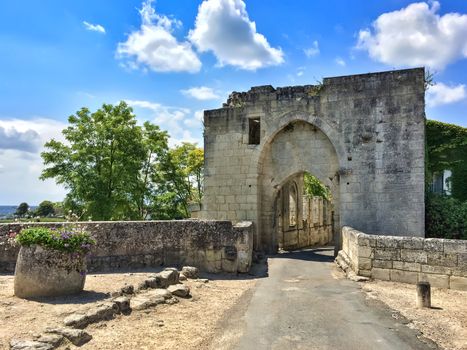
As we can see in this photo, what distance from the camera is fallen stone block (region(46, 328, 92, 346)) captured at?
4.23 meters

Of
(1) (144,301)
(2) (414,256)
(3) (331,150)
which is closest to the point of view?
(1) (144,301)

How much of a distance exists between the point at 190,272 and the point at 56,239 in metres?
3.14

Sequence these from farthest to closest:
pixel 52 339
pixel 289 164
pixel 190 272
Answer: pixel 289 164 → pixel 190 272 → pixel 52 339

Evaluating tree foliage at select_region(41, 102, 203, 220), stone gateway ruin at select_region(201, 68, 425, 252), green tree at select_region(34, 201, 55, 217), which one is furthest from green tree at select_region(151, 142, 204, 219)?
green tree at select_region(34, 201, 55, 217)

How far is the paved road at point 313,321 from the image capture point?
182 inches

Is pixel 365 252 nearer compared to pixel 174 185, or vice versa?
pixel 365 252

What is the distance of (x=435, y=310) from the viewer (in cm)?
599

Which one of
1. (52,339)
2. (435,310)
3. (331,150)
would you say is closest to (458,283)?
(435,310)

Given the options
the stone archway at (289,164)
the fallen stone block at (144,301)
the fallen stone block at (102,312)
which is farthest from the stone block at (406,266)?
the fallen stone block at (102,312)

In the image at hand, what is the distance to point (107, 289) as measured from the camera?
21.6 ft

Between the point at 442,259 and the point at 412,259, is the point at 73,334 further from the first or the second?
the point at 442,259

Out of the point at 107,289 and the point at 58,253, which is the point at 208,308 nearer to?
the point at 107,289

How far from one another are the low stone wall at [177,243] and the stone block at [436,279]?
3.69 meters

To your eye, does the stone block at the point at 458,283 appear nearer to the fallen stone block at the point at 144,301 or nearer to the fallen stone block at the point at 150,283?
the fallen stone block at the point at 144,301
